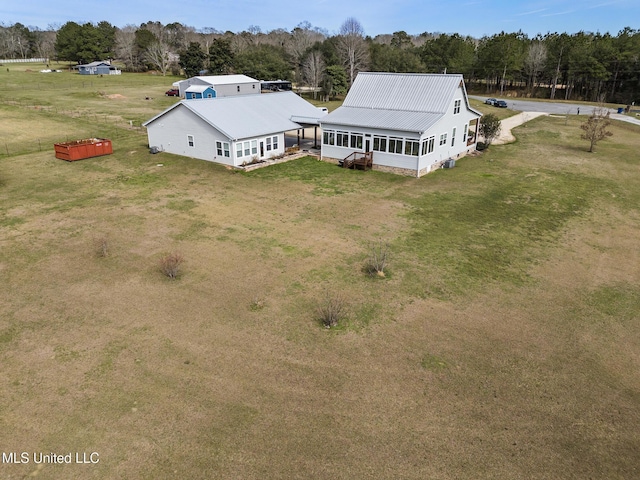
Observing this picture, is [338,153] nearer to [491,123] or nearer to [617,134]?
[491,123]

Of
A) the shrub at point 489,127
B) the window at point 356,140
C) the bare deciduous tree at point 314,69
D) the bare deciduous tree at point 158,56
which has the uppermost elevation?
the bare deciduous tree at point 158,56

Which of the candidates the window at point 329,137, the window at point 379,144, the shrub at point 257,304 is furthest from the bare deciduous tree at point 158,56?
the shrub at point 257,304

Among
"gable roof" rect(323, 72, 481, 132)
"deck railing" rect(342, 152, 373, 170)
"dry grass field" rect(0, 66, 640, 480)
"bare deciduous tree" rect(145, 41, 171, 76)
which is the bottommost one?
"dry grass field" rect(0, 66, 640, 480)

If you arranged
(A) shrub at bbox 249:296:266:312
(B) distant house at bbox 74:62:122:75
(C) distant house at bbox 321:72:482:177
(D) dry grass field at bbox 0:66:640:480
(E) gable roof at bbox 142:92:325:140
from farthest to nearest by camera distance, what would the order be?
(B) distant house at bbox 74:62:122:75
(E) gable roof at bbox 142:92:325:140
(C) distant house at bbox 321:72:482:177
(A) shrub at bbox 249:296:266:312
(D) dry grass field at bbox 0:66:640:480

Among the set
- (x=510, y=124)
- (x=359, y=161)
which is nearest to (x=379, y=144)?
(x=359, y=161)

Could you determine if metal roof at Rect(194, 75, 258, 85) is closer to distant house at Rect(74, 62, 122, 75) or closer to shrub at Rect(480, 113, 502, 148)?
shrub at Rect(480, 113, 502, 148)

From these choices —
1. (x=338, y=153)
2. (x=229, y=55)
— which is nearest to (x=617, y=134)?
(x=338, y=153)

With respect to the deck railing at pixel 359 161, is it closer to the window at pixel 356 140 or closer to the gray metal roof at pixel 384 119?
the window at pixel 356 140

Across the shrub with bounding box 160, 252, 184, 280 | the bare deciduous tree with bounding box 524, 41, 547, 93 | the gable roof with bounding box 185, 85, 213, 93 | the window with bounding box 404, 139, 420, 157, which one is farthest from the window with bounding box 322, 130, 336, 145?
the bare deciduous tree with bounding box 524, 41, 547, 93
